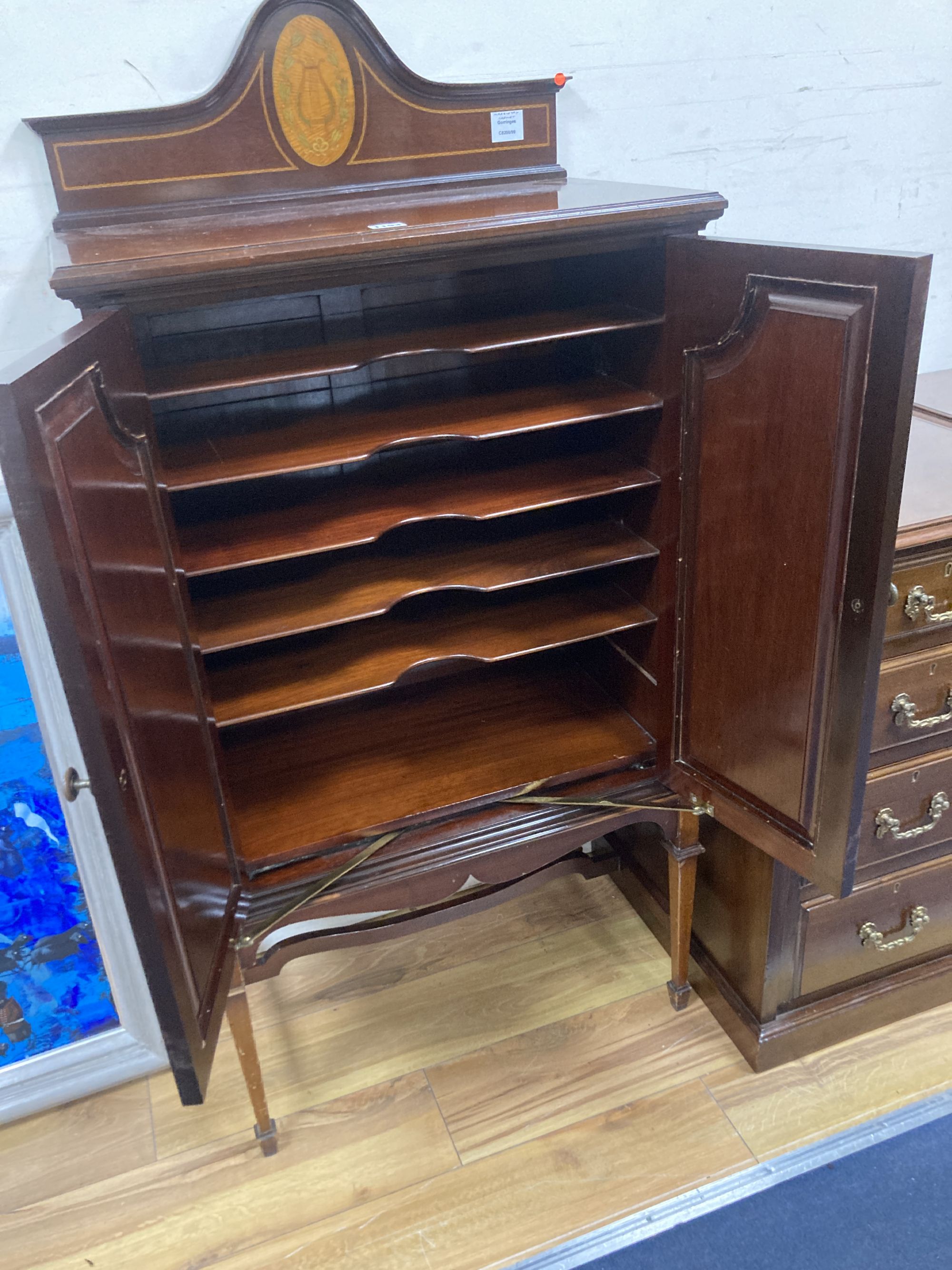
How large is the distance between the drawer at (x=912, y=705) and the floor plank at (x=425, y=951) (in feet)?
1.95

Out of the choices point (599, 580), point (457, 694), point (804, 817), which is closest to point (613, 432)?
point (599, 580)

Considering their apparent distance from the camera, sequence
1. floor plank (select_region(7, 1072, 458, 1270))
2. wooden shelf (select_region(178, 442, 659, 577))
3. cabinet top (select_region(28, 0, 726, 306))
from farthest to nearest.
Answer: floor plank (select_region(7, 1072, 458, 1270))
wooden shelf (select_region(178, 442, 659, 577))
cabinet top (select_region(28, 0, 726, 306))

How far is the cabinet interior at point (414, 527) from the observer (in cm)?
100

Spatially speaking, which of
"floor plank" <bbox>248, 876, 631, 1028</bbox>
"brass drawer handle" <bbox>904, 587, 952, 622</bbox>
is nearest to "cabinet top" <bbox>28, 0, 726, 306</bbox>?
"brass drawer handle" <bbox>904, 587, 952, 622</bbox>

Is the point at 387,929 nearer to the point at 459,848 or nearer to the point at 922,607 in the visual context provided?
the point at 459,848

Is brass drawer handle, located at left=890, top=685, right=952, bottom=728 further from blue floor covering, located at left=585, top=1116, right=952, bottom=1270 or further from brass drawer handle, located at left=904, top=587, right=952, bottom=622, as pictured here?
blue floor covering, located at left=585, top=1116, right=952, bottom=1270

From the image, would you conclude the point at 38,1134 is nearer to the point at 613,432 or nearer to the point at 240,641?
the point at 240,641

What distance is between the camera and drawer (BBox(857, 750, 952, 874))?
3.73 ft

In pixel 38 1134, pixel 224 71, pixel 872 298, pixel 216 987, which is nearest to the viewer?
pixel 872 298

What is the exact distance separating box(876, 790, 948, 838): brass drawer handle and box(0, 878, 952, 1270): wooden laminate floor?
0.34 m

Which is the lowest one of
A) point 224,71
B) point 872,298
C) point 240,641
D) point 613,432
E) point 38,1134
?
point 38,1134

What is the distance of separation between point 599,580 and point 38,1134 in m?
1.09

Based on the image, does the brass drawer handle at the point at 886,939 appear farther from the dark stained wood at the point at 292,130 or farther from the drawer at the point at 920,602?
the dark stained wood at the point at 292,130

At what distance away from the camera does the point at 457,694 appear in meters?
1.36
